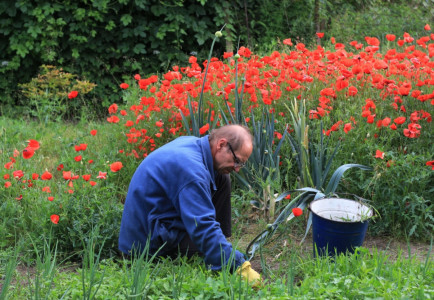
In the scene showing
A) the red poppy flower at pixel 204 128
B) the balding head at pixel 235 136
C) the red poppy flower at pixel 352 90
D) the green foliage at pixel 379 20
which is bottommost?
the red poppy flower at pixel 204 128

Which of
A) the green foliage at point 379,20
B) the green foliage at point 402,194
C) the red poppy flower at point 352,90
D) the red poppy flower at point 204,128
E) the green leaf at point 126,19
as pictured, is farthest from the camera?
the green foliage at point 379,20

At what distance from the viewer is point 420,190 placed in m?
3.62

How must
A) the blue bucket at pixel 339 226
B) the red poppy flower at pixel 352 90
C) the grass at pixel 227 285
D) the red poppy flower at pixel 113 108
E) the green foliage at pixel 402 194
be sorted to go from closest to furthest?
the grass at pixel 227 285 < the blue bucket at pixel 339 226 < the green foliage at pixel 402 194 < the red poppy flower at pixel 352 90 < the red poppy flower at pixel 113 108

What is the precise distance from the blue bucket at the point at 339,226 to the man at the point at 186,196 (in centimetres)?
55

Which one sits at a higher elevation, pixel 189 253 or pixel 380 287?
pixel 380 287

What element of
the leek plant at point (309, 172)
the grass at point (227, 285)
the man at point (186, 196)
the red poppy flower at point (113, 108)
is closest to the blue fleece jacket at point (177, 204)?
the man at point (186, 196)

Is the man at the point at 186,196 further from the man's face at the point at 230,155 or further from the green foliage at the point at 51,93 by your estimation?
the green foliage at the point at 51,93

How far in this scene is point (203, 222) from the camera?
8.92 ft

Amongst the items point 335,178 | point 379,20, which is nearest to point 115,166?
point 335,178

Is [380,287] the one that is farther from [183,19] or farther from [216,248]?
[183,19]

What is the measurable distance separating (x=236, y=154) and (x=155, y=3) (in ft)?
15.8

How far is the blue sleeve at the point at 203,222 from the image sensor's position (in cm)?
273

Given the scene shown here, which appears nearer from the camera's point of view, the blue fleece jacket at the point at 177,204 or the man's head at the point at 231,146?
the blue fleece jacket at the point at 177,204

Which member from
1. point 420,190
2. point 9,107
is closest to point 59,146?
point 9,107
